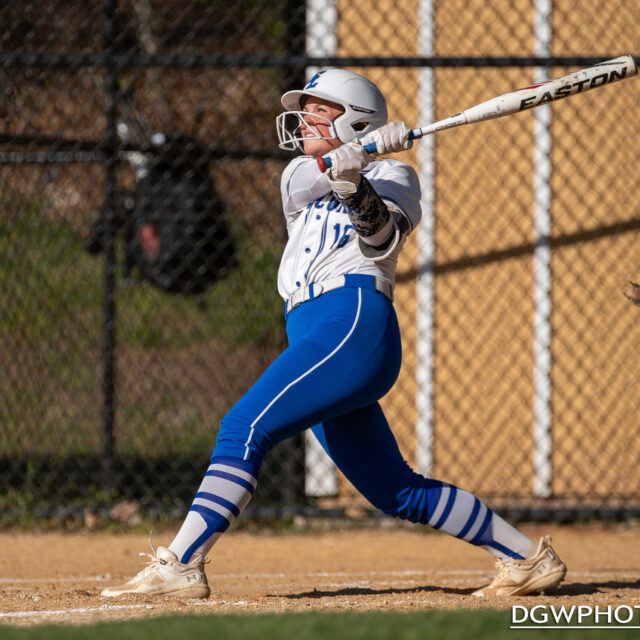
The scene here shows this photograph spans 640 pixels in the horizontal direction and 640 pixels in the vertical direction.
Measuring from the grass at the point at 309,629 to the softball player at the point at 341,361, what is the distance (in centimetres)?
56

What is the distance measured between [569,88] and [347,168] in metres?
0.93

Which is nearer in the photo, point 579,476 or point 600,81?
point 600,81

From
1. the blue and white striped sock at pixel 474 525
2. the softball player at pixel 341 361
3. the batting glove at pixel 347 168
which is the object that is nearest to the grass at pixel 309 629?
the softball player at pixel 341 361

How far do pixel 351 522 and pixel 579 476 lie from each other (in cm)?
138

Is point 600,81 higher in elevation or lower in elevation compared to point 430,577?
higher

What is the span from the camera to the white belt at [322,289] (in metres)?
3.05

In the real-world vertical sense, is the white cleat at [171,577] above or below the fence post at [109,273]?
below

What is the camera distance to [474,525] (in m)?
3.24

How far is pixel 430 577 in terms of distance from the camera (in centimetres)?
399

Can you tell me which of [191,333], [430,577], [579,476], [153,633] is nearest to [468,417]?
[579,476]

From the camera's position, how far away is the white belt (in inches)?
120

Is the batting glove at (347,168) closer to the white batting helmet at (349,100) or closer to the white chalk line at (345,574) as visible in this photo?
the white batting helmet at (349,100)

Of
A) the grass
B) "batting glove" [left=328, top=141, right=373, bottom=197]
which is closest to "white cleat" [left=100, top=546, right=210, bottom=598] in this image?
the grass

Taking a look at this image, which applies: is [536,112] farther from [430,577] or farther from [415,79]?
[430,577]
